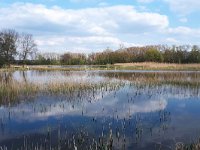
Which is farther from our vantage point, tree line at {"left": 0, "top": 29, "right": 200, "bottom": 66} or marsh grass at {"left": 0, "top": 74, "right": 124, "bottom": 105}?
tree line at {"left": 0, "top": 29, "right": 200, "bottom": 66}

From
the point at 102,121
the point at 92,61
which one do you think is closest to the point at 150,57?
the point at 92,61

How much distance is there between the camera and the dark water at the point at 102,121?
8586 millimetres

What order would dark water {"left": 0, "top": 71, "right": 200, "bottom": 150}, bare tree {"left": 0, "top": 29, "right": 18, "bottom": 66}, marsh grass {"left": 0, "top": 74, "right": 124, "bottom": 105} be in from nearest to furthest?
1. dark water {"left": 0, "top": 71, "right": 200, "bottom": 150}
2. marsh grass {"left": 0, "top": 74, "right": 124, "bottom": 105}
3. bare tree {"left": 0, "top": 29, "right": 18, "bottom": 66}

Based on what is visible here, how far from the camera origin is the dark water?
8.59 metres

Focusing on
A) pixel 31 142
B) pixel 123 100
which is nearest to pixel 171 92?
pixel 123 100

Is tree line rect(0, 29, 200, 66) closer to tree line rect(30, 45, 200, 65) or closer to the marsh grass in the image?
tree line rect(30, 45, 200, 65)

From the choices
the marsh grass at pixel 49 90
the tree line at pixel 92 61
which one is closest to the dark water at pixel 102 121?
the marsh grass at pixel 49 90

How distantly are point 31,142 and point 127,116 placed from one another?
14.0ft

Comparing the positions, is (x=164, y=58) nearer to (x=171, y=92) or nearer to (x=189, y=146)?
(x=171, y=92)

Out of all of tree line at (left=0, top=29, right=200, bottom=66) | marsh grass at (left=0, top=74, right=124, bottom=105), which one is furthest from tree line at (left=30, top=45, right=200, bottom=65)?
marsh grass at (left=0, top=74, right=124, bottom=105)

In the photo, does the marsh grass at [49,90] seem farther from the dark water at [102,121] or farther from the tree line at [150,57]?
the tree line at [150,57]

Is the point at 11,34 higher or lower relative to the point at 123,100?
higher

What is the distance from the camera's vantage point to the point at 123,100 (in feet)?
52.3

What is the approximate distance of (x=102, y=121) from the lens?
11.2m
